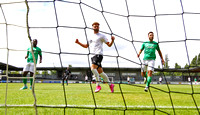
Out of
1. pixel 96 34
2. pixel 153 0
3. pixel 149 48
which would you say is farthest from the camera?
pixel 149 48

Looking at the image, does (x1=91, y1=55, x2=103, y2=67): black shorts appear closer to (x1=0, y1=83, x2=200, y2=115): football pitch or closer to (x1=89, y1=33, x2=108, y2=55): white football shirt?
(x1=89, y1=33, x2=108, y2=55): white football shirt

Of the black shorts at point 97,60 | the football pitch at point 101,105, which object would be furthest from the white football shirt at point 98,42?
the football pitch at point 101,105

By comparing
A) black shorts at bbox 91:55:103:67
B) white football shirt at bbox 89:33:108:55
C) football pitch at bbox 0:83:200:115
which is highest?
white football shirt at bbox 89:33:108:55

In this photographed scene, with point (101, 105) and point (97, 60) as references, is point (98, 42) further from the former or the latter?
point (101, 105)

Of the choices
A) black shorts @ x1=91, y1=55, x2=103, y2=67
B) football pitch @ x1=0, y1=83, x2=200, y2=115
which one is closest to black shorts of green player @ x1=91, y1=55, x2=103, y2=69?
black shorts @ x1=91, y1=55, x2=103, y2=67

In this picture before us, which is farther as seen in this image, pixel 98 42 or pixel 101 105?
pixel 98 42

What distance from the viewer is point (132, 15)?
2986mm

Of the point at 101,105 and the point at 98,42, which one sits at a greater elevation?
the point at 98,42

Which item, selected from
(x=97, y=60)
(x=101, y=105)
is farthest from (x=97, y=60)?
(x=101, y=105)

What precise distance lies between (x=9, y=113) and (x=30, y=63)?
364 cm

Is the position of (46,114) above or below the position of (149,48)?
below

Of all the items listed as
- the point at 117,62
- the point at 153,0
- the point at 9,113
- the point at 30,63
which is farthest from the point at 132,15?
the point at 30,63

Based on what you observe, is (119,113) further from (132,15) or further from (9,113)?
(132,15)

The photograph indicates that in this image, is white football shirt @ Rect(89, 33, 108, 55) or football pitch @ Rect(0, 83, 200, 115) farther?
white football shirt @ Rect(89, 33, 108, 55)
